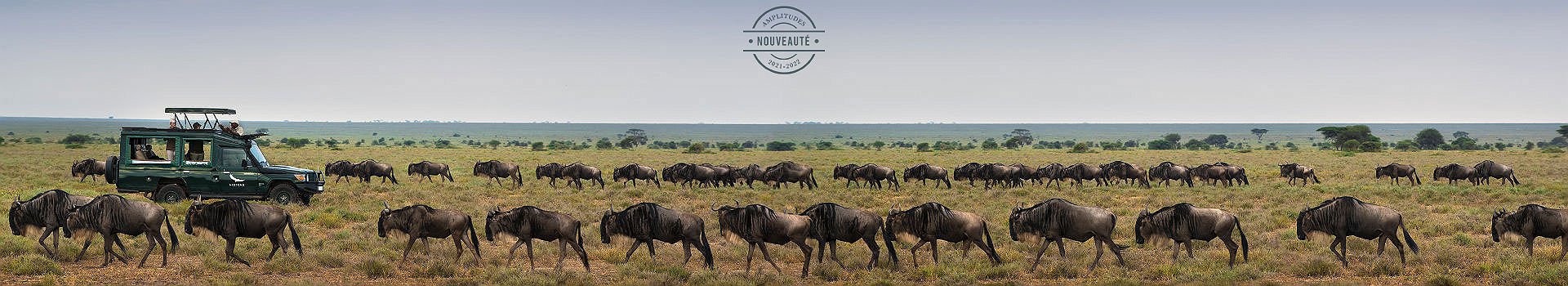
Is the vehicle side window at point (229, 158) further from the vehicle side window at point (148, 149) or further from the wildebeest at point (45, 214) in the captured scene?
the wildebeest at point (45, 214)

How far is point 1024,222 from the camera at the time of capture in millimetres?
12938

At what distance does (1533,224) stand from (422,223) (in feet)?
51.4

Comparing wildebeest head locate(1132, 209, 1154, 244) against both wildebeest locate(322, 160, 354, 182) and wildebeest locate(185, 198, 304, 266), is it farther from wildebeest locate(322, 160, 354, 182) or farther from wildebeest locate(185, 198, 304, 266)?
wildebeest locate(322, 160, 354, 182)

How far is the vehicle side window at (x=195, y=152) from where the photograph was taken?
2019 cm

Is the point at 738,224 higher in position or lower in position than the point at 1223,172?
higher

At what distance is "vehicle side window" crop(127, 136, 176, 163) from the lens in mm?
19922

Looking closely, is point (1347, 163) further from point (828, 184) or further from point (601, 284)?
point (601, 284)

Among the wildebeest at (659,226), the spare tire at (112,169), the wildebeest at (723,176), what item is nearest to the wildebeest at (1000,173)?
the wildebeest at (723,176)

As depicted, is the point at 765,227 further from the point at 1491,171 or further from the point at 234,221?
the point at 1491,171

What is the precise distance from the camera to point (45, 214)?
12.8 meters

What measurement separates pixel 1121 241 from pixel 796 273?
662 centimetres

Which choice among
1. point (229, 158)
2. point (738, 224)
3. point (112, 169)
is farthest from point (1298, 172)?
point (112, 169)

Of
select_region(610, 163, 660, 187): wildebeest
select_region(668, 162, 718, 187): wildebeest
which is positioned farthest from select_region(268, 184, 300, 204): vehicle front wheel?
select_region(668, 162, 718, 187): wildebeest

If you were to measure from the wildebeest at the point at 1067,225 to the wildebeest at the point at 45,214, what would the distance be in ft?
41.7
